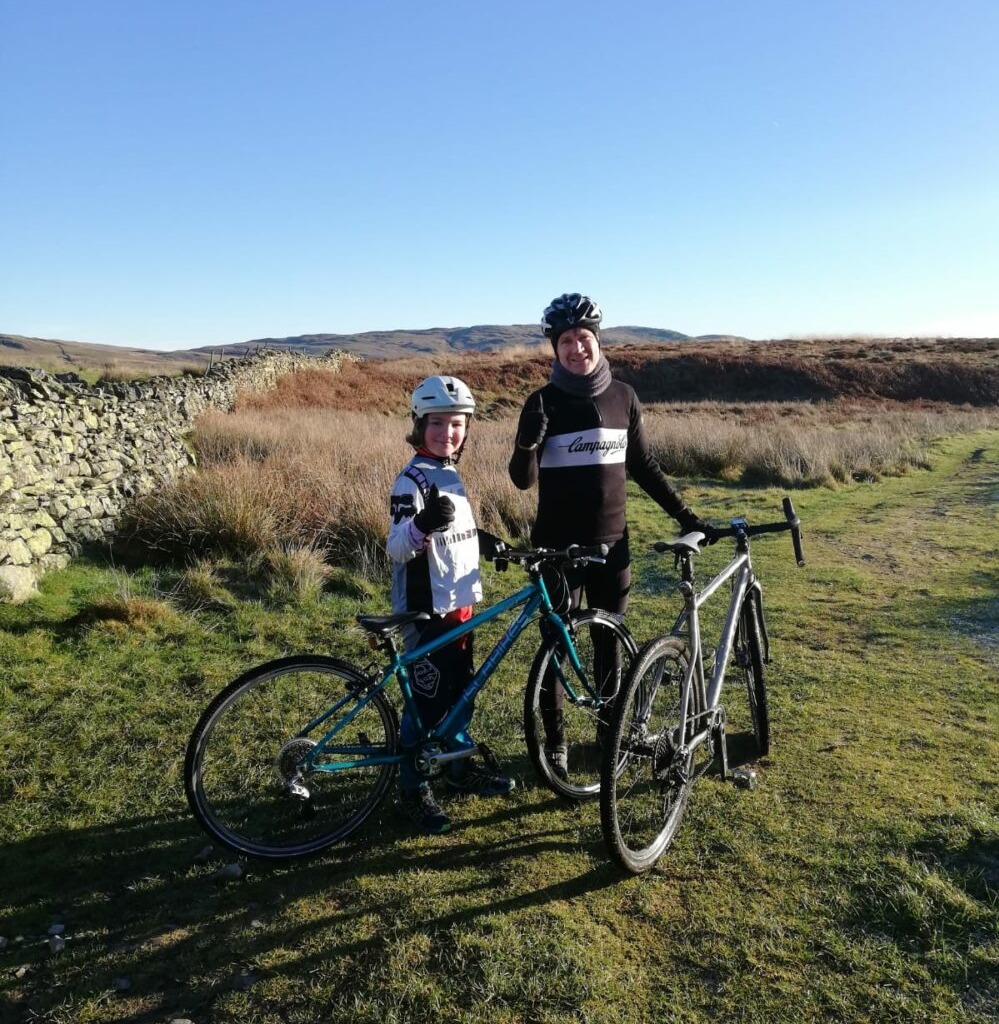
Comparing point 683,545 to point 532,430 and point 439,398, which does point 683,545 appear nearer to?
point 532,430

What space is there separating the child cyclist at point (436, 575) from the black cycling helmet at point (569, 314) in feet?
1.75

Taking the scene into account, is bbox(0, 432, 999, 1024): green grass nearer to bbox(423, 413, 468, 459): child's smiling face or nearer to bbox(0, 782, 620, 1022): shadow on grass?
bbox(0, 782, 620, 1022): shadow on grass

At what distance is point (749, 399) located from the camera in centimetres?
Answer: 3378

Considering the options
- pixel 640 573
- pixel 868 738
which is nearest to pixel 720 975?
pixel 868 738

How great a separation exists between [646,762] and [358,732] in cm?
132

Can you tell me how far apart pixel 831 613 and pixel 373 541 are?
4.41m

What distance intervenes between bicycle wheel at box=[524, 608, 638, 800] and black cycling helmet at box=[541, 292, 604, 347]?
1312 millimetres

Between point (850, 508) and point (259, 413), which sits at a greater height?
point (259, 413)

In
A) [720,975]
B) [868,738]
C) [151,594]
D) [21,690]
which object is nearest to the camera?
[720,975]

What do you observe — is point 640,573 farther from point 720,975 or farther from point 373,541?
point 720,975

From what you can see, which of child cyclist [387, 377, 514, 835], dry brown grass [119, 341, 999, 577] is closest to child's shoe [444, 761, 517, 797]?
child cyclist [387, 377, 514, 835]

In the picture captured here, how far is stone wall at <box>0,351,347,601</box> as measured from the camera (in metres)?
6.13

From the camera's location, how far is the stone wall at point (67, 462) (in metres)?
6.13

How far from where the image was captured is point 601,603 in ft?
11.8
